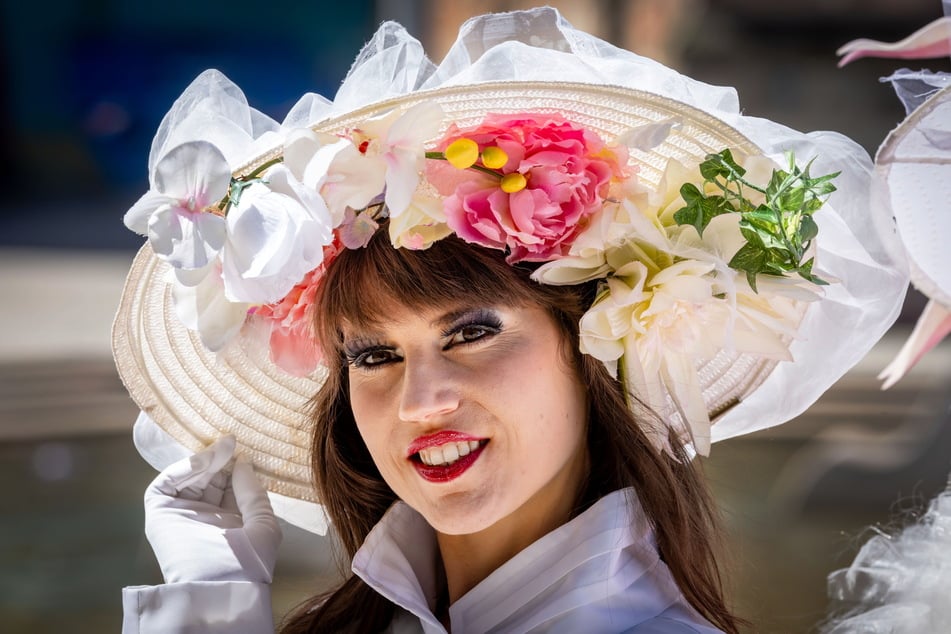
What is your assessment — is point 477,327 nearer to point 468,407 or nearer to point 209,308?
point 468,407

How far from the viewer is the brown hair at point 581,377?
1.70m

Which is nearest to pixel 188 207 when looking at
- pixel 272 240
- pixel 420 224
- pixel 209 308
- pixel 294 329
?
pixel 272 240

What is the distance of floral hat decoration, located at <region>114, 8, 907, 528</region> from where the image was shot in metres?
1.53

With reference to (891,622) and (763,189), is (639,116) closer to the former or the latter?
(763,189)

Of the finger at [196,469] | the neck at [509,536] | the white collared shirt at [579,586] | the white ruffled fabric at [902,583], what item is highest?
the finger at [196,469]

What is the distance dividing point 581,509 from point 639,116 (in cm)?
63

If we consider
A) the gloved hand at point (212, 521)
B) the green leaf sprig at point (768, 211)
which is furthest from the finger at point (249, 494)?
the green leaf sprig at point (768, 211)

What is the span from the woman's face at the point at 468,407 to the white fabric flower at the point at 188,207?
0.41m

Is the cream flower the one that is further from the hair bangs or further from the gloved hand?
the gloved hand

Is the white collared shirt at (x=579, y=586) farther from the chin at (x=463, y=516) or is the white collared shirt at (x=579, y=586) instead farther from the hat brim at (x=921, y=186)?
the hat brim at (x=921, y=186)

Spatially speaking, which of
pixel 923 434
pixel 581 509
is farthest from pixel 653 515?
pixel 923 434

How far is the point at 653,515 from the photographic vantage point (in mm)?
1776

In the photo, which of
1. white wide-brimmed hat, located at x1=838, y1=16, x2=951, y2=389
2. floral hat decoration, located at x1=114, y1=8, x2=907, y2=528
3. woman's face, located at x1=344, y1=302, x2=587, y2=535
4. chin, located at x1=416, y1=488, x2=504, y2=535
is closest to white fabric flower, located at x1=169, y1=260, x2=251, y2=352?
floral hat decoration, located at x1=114, y1=8, x2=907, y2=528

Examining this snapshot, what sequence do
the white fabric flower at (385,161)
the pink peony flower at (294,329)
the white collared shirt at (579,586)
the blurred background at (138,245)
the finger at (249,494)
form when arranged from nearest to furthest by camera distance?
the white fabric flower at (385,161) < the white collared shirt at (579,586) < the pink peony flower at (294,329) < the finger at (249,494) < the blurred background at (138,245)
